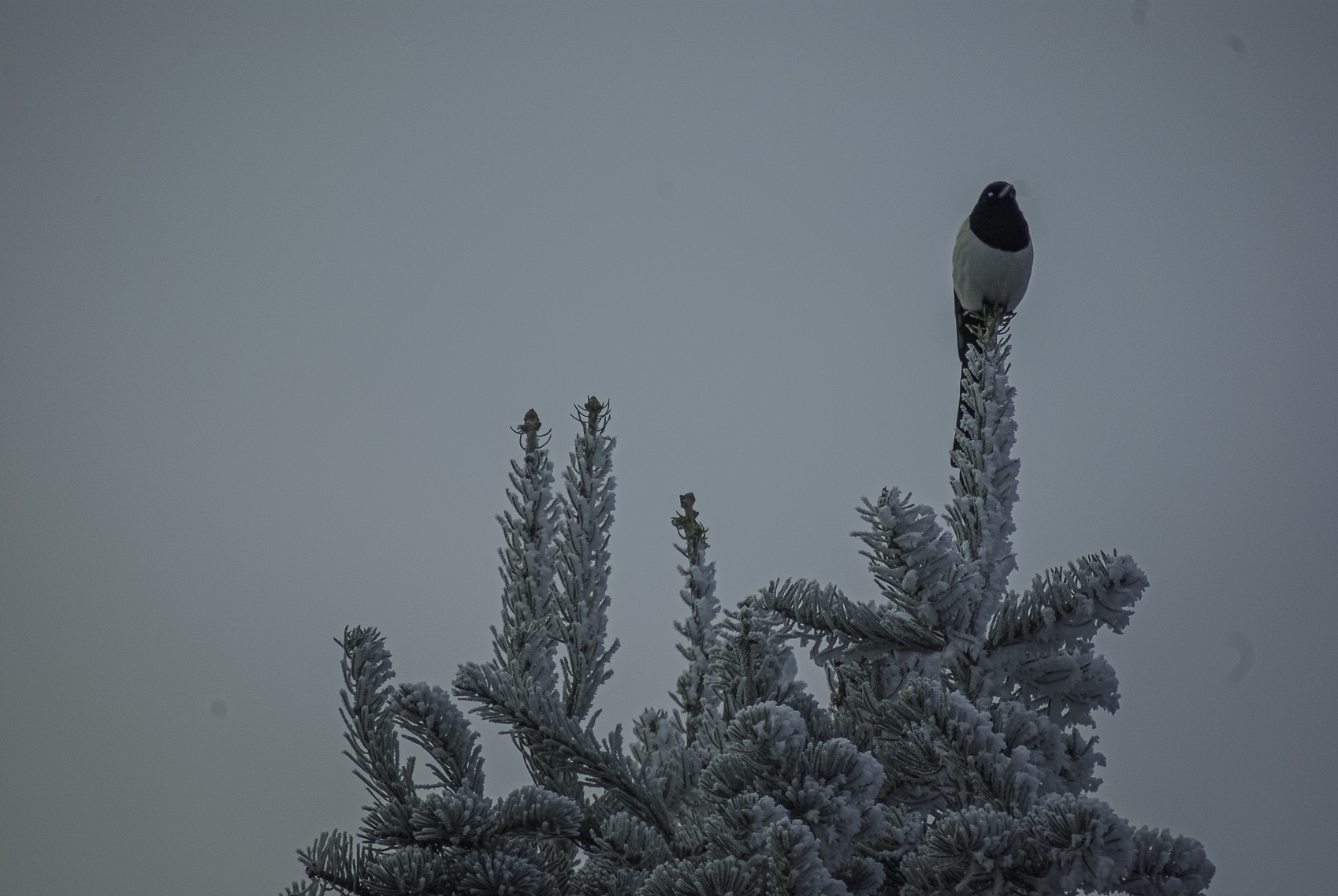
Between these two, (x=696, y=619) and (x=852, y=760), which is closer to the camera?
(x=852, y=760)

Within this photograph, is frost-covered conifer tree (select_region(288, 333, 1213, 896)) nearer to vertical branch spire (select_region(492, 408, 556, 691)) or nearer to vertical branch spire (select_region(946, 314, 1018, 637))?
vertical branch spire (select_region(946, 314, 1018, 637))

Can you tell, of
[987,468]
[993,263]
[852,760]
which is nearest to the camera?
[852,760]

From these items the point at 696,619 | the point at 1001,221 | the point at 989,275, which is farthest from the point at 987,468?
the point at 1001,221

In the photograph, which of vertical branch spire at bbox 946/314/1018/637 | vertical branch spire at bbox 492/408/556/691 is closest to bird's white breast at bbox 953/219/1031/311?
vertical branch spire at bbox 946/314/1018/637

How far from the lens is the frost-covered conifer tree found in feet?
4.92

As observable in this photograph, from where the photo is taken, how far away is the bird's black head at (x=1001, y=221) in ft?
14.6

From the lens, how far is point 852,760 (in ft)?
5.07

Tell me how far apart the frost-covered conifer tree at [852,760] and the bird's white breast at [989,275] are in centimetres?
201

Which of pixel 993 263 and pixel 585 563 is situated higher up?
pixel 993 263

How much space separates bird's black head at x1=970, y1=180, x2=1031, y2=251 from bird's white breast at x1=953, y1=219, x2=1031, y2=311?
29 millimetres

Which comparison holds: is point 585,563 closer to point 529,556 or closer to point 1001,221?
point 529,556

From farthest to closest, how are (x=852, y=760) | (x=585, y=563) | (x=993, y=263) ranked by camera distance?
(x=993, y=263), (x=585, y=563), (x=852, y=760)

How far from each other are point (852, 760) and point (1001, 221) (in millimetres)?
3558

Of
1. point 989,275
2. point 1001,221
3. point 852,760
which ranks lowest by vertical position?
point 852,760
